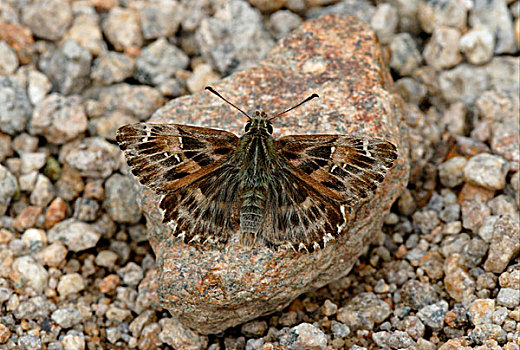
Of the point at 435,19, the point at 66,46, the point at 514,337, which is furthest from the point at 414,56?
the point at 66,46

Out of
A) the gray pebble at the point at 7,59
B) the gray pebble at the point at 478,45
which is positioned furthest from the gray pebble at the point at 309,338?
the gray pebble at the point at 7,59

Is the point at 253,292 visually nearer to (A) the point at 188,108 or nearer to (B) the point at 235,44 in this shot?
(A) the point at 188,108

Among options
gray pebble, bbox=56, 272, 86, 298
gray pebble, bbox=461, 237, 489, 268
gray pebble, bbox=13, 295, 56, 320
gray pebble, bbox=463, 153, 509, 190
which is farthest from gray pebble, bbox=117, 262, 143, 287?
gray pebble, bbox=463, 153, 509, 190

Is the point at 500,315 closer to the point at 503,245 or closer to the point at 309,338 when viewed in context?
the point at 503,245

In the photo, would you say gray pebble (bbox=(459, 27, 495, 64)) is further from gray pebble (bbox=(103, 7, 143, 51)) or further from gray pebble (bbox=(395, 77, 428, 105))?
gray pebble (bbox=(103, 7, 143, 51))

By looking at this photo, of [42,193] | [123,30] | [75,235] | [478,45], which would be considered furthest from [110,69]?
[478,45]

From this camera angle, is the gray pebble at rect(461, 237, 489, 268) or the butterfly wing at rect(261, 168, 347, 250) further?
the gray pebble at rect(461, 237, 489, 268)
